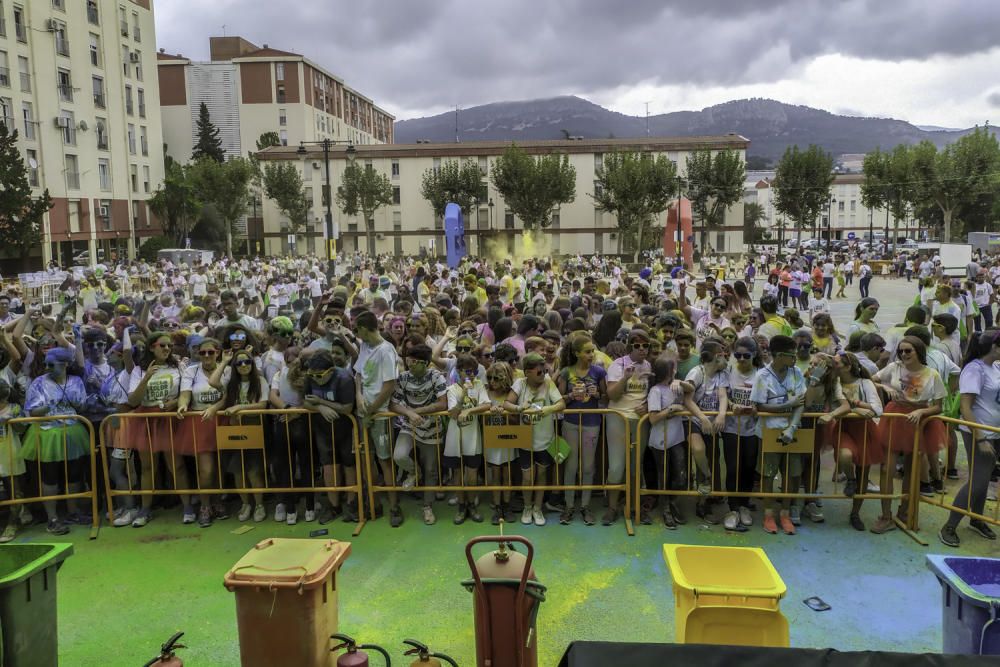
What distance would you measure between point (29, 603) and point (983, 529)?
7.15 meters

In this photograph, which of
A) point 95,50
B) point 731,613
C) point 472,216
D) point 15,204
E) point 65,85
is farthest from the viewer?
point 472,216

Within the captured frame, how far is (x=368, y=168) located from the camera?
61312 mm

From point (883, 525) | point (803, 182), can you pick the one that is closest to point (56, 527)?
point (883, 525)

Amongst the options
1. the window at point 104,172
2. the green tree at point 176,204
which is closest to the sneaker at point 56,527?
the window at point 104,172

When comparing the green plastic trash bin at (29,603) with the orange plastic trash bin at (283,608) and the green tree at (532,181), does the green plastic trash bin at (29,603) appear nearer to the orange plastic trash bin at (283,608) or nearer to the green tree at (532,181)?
the orange plastic trash bin at (283,608)

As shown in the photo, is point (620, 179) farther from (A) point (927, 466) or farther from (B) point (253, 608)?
(B) point (253, 608)

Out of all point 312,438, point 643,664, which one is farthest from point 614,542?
point 643,664

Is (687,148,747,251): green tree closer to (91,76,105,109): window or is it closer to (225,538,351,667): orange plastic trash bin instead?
(91,76,105,109): window

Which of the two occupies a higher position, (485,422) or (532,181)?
(532,181)

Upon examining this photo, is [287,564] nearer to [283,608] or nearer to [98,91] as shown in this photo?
[283,608]

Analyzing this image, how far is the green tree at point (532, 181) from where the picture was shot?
58031 mm

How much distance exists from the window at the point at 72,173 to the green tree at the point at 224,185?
11706 mm

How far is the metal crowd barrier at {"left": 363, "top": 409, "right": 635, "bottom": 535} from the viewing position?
659 centimetres

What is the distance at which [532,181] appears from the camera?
58188 mm
